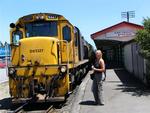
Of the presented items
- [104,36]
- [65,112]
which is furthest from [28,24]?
[104,36]

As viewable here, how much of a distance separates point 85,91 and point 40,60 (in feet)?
11.1

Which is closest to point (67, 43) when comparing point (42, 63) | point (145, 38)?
point (42, 63)

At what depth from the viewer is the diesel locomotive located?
15578 millimetres

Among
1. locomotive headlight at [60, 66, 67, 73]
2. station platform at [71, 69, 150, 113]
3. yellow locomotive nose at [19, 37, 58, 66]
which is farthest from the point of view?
yellow locomotive nose at [19, 37, 58, 66]

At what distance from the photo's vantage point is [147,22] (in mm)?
17438

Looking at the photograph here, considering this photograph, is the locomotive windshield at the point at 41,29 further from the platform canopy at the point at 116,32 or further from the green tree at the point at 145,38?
the platform canopy at the point at 116,32

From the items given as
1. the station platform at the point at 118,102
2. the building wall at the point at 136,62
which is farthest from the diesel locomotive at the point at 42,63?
the building wall at the point at 136,62

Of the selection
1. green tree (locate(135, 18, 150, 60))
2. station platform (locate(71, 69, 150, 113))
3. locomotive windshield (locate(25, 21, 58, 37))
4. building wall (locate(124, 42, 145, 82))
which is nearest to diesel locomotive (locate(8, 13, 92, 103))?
locomotive windshield (locate(25, 21, 58, 37))

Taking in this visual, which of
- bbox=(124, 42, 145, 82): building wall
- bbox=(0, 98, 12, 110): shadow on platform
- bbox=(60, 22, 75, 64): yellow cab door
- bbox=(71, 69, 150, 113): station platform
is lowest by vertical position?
bbox=(0, 98, 12, 110): shadow on platform

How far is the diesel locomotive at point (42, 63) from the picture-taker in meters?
15.6

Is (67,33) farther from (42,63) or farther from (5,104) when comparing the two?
(5,104)

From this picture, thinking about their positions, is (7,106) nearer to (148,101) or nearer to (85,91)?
(85,91)

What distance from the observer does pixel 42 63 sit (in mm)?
15898

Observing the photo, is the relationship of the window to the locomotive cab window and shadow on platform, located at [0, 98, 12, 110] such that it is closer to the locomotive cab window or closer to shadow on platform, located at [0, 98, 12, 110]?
the locomotive cab window
